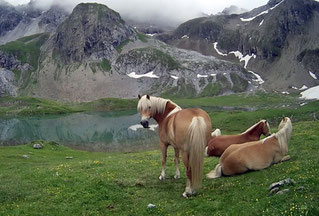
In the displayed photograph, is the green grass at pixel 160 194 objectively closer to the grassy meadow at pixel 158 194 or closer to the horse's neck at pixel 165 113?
the grassy meadow at pixel 158 194

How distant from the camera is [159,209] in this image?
42.6 feet

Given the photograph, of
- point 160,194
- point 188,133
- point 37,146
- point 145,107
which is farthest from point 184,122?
point 37,146

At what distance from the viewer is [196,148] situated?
1388cm

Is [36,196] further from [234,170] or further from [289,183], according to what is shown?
[289,183]

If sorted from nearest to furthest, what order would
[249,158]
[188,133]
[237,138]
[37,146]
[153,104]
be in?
[188,133] < [153,104] < [249,158] < [237,138] < [37,146]

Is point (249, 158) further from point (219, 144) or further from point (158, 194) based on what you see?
point (219, 144)

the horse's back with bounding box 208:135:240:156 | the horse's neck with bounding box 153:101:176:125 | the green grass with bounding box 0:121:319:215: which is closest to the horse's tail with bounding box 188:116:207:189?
the green grass with bounding box 0:121:319:215

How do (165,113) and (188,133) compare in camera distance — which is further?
(165,113)

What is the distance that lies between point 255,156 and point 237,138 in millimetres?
7147

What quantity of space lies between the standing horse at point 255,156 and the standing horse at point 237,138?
4.27 meters

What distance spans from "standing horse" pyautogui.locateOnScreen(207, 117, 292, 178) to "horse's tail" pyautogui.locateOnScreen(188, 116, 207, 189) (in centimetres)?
371

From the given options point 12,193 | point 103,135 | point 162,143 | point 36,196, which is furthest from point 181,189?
point 103,135

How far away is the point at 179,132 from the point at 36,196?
26.3 feet

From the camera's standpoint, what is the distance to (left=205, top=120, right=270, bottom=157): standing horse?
22.4 metres
